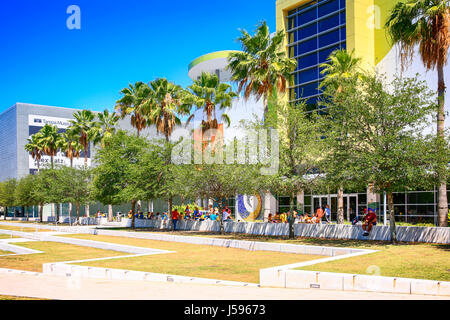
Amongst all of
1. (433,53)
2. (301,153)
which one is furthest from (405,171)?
(433,53)

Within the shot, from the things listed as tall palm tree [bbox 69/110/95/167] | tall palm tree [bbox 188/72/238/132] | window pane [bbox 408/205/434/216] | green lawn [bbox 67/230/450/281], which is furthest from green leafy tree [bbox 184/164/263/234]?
tall palm tree [bbox 69/110/95/167]

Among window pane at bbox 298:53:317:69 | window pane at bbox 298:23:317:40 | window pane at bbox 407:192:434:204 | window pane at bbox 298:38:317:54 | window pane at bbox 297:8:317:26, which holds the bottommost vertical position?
window pane at bbox 407:192:434:204

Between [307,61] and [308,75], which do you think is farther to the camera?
[307,61]

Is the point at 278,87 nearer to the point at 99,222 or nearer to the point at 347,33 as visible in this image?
the point at 347,33

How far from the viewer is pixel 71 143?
50.1 meters

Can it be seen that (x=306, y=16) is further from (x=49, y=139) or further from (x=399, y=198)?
(x=49, y=139)

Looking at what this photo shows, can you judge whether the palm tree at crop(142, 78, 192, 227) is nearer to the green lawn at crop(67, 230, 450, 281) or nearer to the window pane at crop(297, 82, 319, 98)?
the window pane at crop(297, 82, 319, 98)

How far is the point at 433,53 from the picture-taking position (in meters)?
18.7

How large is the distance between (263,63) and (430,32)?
9.73 m

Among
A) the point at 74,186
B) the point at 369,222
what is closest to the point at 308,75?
the point at 369,222

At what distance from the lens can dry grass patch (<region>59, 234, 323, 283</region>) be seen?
12323mm

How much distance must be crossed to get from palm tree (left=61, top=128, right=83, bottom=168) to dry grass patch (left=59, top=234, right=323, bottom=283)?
33148 mm

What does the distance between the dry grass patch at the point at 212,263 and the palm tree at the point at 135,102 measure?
1885 centimetres
